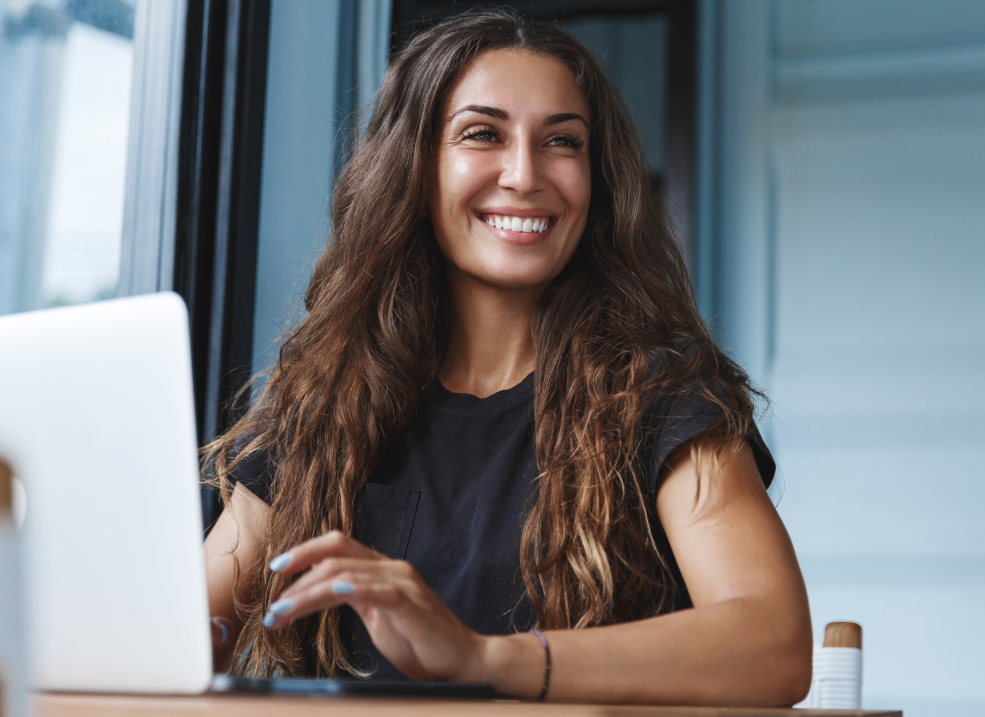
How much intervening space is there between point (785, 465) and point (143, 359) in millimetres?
2467

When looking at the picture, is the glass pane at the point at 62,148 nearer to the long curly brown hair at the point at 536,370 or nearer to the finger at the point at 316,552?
the long curly brown hair at the point at 536,370

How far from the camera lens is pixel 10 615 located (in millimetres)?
303

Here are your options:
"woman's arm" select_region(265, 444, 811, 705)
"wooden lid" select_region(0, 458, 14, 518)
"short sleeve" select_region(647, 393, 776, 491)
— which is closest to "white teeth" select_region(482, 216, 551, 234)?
"short sleeve" select_region(647, 393, 776, 491)

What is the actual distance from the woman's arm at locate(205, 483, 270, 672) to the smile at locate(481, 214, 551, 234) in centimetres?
60

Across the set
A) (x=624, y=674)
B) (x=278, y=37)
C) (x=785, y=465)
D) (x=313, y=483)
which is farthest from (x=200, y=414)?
(x=785, y=465)

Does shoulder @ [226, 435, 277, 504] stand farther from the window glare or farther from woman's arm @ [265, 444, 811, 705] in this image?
woman's arm @ [265, 444, 811, 705]

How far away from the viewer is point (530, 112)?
1.58 meters

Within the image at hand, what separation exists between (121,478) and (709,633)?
0.61 metres

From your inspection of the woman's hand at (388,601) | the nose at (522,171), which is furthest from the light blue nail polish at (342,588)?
the nose at (522,171)

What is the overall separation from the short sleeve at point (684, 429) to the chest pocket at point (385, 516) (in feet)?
1.24

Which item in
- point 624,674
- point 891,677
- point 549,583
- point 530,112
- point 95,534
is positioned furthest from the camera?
point 891,677

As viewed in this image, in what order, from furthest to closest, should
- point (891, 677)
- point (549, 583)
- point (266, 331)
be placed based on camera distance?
point (891, 677) < point (266, 331) < point (549, 583)

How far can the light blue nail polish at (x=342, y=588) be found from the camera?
77 cm

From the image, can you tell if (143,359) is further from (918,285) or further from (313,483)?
(918,285)
